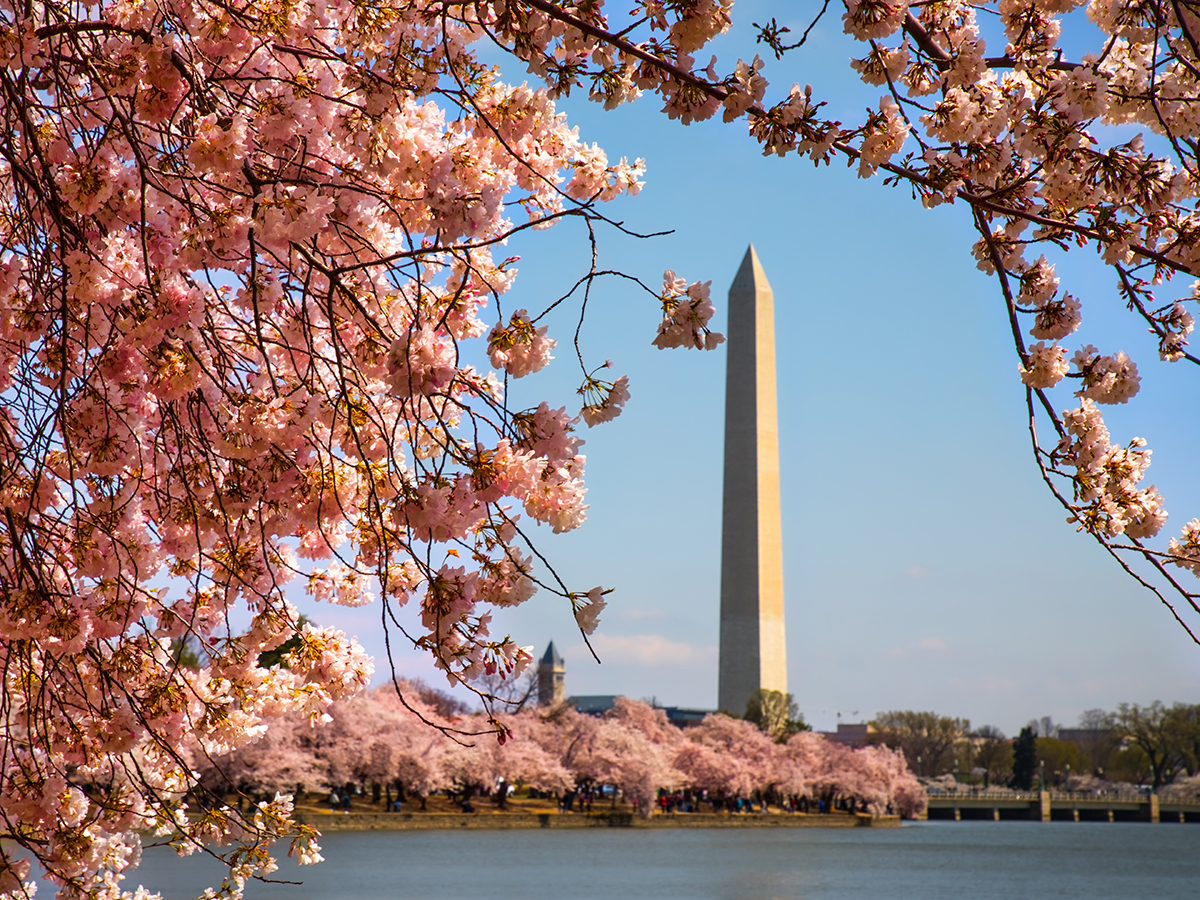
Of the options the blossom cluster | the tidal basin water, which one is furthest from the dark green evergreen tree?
the blossom cluster

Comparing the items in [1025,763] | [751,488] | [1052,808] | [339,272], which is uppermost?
[751,488]

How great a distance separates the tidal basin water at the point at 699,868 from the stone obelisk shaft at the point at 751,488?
5.10m

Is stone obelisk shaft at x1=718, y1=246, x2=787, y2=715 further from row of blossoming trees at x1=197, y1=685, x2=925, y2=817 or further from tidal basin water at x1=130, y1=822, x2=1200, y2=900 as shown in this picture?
tidal basin water at x1=130, y1=822, x2=1200, y2=900

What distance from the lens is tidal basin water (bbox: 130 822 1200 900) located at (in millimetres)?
16266

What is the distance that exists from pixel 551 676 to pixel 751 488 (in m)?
21.9

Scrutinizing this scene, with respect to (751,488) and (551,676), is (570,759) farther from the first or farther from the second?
(551,676)

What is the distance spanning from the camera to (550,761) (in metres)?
30.1

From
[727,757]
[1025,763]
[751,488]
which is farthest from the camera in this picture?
[1025,763]

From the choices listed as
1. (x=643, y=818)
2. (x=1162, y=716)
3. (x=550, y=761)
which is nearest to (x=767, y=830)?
(x=643, y=818)

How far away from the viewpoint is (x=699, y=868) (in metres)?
20.1

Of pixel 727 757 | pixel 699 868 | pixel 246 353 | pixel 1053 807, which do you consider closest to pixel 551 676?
pixel 727 757

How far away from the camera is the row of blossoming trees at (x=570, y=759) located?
81.7 feet

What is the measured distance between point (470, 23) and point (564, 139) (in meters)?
0.59

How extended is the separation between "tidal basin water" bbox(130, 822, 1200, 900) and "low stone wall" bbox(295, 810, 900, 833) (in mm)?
792
